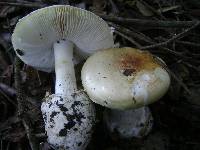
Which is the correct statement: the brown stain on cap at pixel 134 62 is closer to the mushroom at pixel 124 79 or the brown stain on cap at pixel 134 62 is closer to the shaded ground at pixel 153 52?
the mushroom at pixel 124 79

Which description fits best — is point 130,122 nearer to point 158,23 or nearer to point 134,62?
point 134,62

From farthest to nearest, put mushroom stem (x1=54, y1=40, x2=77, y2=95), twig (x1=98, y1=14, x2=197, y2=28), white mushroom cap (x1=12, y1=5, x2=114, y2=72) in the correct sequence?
twig (x1=98, y1=14, x2=197, y2=28) → mushroom stem (x1=54, y1=40, x2=77, y2=95) → white mushroom cap (x1=12, y1=5, x2=114, y2=72)

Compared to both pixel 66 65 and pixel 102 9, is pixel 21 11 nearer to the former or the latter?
pixel 102 9

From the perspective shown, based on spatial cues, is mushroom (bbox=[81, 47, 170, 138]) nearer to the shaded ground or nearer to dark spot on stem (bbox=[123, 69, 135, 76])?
dark spot on stem (bbox=[123, 69, 135, 76])

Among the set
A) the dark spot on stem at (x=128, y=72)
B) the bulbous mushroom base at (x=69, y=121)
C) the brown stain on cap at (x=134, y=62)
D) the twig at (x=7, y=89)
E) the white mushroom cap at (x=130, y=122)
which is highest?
the brown stain on cap at (x=134, y=62)

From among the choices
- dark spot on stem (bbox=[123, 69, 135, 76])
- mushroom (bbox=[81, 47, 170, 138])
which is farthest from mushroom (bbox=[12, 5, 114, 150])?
dark spot on stem (bbox=[123, 69, 135, 76])

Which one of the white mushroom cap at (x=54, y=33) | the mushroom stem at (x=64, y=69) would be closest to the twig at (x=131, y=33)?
the white mushroom cap at (x=54, y=33)

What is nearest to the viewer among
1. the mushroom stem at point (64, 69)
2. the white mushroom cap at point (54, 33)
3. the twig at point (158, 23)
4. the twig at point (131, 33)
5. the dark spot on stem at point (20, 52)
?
the white mushroom cap at point (54, 33)
